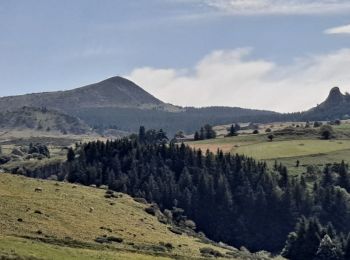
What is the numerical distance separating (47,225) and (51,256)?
30582 mm

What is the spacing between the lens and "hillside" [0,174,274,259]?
339ft

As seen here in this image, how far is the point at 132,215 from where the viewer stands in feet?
520

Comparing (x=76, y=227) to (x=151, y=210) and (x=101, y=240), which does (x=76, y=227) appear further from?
(x=151, y=210)

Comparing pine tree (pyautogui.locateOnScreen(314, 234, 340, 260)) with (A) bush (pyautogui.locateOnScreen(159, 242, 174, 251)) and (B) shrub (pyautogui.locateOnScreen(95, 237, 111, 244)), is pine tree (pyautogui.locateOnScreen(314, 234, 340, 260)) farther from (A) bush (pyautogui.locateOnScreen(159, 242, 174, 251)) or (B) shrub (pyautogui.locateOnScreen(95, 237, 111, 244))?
(B) shrub (pyautogui.locateOnScreen(95, 237, 111, 244))

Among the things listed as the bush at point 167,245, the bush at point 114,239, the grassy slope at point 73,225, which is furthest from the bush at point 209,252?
the bush at point 114,239

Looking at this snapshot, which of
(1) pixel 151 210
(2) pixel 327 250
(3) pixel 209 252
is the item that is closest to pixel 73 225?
(3) pixel 209 252

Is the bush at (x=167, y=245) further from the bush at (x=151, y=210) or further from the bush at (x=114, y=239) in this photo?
the bush at (x=151, y=210)

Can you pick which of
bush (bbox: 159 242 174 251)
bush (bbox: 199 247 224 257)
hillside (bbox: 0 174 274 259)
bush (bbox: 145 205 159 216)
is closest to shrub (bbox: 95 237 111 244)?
hillside (bbox: 0 174 274 259)

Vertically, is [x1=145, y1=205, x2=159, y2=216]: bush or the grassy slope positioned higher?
the grassy slope

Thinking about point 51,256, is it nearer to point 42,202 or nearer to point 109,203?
point 42,202

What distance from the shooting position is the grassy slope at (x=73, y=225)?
103 metres

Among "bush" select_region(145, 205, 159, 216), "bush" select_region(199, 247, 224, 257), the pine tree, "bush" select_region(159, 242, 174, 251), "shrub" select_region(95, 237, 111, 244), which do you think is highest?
"shrub" select_region(95, 237, 111, 244)

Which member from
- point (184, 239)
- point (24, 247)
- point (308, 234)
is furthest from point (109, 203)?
point (24, 247)

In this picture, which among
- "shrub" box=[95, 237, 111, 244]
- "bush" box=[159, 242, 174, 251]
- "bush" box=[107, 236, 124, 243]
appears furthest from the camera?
"bush" box=[159, 242, 174, 251]
